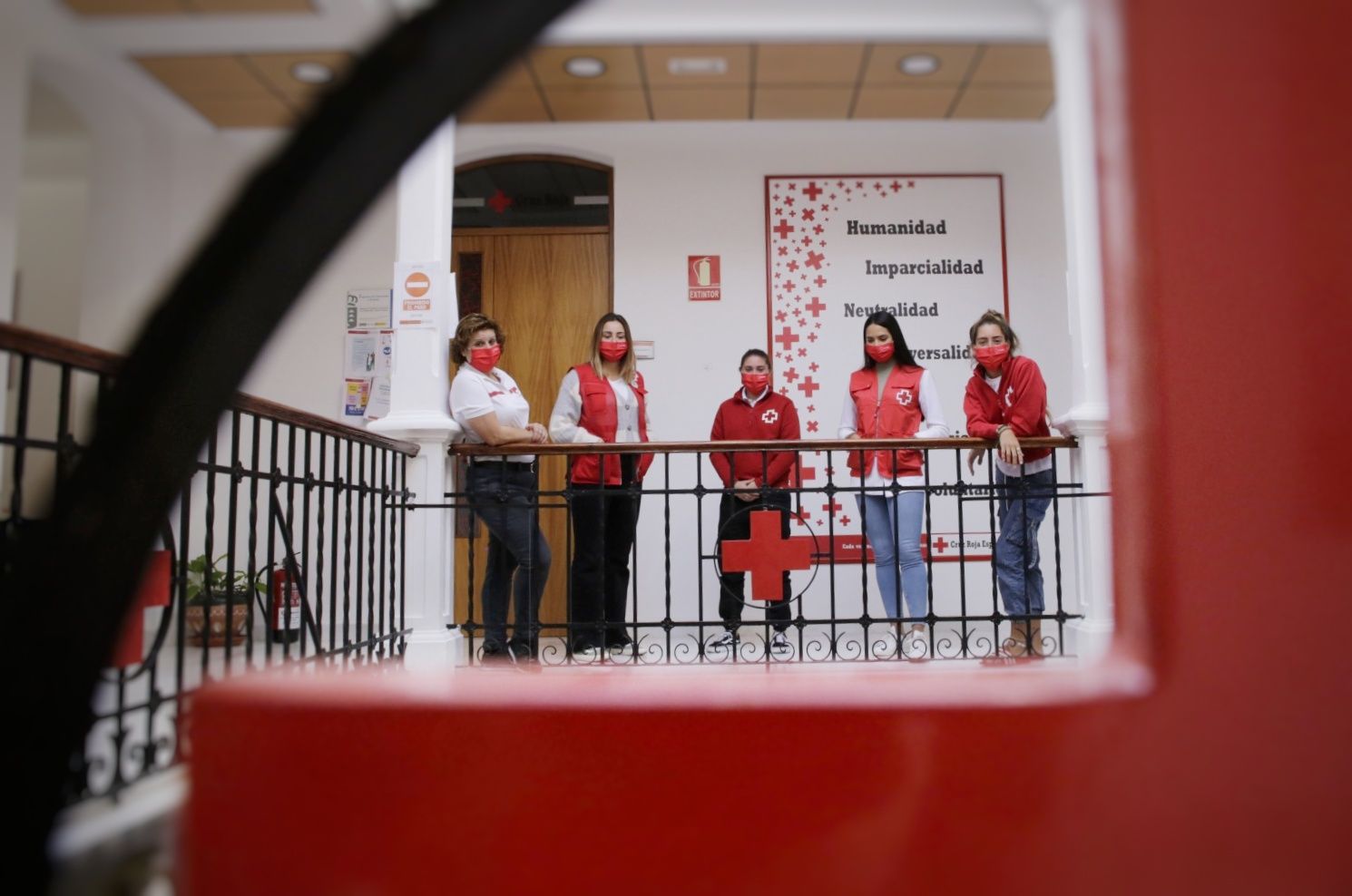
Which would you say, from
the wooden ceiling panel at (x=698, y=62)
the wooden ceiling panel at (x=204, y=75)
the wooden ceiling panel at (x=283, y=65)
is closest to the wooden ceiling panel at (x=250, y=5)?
the wooden ceiling panel at (x=283, y=65)

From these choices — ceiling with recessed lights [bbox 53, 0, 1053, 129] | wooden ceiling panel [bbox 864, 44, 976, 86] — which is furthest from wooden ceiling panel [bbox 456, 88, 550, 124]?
wooden ceiling panel [bbox 864, 44, 976, 86]

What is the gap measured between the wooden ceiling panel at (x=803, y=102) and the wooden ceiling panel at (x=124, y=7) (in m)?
3.31

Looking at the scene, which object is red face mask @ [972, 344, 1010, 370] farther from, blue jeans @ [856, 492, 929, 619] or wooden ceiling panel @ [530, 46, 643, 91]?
wooden ceiling panel @ [530, 46, 643, 91]

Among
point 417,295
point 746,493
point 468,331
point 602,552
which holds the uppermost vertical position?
point 417,295

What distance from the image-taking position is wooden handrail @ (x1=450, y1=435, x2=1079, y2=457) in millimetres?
3566

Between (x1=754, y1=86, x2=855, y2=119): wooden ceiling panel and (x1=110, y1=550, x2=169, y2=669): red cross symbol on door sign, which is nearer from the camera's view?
(x1=110, y1=550, x2=169, y2=669): red cross symbol on door sign

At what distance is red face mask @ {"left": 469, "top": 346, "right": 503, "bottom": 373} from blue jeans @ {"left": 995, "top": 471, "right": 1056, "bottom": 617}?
7.53 feet

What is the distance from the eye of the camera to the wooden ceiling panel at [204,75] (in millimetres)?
4984

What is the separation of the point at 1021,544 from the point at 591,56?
3582 mm

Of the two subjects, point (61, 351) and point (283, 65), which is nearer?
point (61, 351)

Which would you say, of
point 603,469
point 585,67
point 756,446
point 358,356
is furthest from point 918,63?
point 358,356

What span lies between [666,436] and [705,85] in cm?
227

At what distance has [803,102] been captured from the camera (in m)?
5.67

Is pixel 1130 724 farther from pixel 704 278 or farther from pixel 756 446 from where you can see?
pixel 704 278
